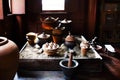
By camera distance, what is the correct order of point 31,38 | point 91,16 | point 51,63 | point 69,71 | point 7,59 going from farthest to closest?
point 91,16
point 31,38
point 51,63
point 69,71
point 7,59

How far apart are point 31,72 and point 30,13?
2.20 m

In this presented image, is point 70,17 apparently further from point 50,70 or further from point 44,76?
point 44,76

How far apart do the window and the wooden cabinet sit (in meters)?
1.05

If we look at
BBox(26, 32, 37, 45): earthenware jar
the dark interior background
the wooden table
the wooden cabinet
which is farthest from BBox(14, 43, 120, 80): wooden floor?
the wooden cabinet

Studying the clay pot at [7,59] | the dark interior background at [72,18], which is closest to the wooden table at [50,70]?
the clay pot at [7,59]

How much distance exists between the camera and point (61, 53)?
12.0 ft

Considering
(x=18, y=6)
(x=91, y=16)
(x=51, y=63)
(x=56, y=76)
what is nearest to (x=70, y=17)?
(x=91, y=16)

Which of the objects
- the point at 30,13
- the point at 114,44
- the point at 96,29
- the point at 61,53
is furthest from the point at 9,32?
the point at 114,44

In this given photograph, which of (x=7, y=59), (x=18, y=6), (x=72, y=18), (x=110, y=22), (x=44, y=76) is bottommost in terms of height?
(x=44, y=76)

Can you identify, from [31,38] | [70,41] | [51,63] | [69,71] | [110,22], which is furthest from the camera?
[110,22]

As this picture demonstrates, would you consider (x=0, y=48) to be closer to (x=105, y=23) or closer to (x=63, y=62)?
(x=63, y=62)

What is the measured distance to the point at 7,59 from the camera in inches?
90.0

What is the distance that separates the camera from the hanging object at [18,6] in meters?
4.74

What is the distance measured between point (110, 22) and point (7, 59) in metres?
3.51
